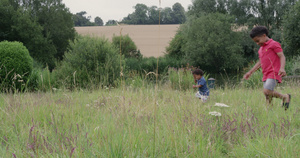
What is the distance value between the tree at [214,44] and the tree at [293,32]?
529 centimetres

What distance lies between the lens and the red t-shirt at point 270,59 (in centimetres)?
428

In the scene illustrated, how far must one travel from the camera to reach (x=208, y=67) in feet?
85.4

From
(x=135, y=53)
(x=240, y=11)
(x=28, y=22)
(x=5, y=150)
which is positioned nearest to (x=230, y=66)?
(x=240, y=11)

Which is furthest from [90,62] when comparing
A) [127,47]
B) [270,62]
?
[127,47]

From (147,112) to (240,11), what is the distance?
27100 mm

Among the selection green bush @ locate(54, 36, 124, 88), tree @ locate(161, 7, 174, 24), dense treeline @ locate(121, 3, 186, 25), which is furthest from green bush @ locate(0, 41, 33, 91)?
tree @ locate(161, 7, 174, 24)

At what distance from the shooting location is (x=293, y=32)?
17.9 m

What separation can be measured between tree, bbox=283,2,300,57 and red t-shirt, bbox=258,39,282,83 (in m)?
15.8

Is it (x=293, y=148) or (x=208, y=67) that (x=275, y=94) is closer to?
(x=293, y=148)

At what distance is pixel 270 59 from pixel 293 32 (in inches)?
642

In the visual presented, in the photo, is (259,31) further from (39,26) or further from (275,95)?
(39,26)

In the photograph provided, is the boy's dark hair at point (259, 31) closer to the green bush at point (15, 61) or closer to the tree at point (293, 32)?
the green bush at point (15, 61)

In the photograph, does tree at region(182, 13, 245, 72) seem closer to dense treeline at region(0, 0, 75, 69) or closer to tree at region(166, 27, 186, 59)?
tree at region(166, 27, 186, 59)

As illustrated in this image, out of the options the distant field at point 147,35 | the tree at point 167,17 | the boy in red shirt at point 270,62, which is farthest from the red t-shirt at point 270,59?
the tree at point 167,17
